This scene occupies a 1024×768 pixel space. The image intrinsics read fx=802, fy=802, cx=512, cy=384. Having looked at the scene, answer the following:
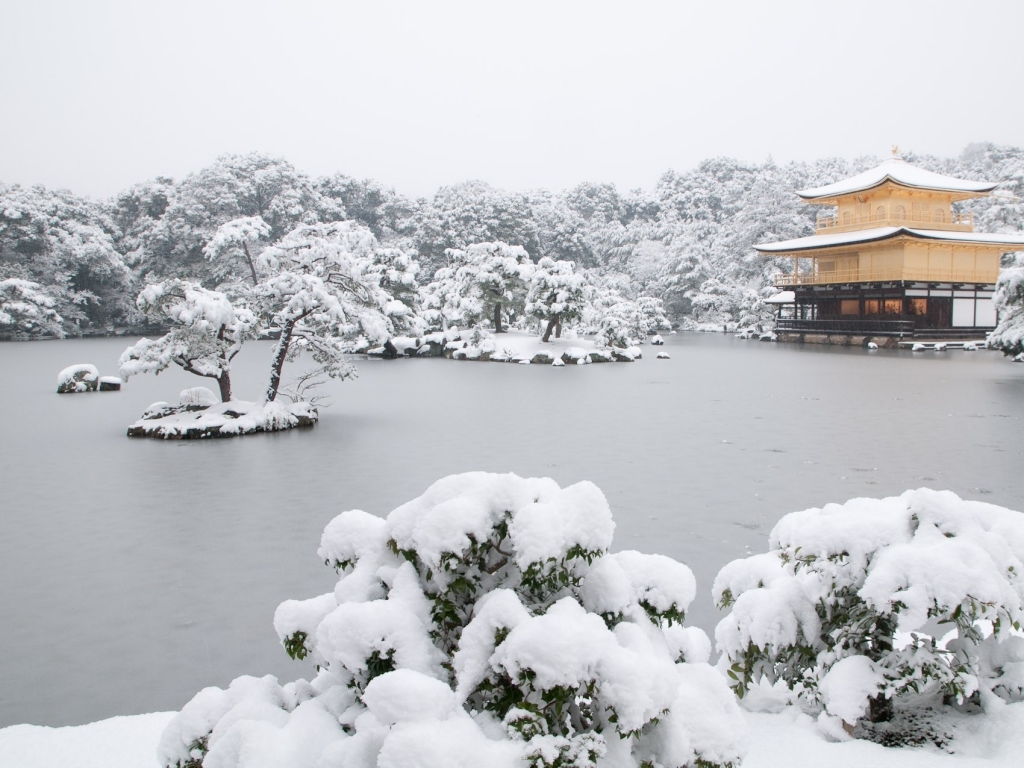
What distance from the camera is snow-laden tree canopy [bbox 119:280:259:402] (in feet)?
32.0

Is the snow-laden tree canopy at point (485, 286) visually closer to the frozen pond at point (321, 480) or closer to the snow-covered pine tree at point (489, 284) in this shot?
the snow-covered pine tree at point (489, 284)

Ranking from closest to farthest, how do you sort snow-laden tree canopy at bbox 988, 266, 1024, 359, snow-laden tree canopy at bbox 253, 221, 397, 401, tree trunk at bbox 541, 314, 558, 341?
1. snow-laden tree canopy at bbox 253, 221, 397, 401
2. snow-laden tree canopy at bbox 988, 266, 1024, 359
3. tree trunk at bbox 541, 314, 558, 341

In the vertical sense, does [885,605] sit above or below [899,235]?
below

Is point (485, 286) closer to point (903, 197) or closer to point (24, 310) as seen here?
point (903, 197)

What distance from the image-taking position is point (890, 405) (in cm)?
1270

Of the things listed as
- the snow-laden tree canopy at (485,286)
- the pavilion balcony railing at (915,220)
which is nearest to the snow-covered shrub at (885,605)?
the snow-laden tree canopy at (485,286)

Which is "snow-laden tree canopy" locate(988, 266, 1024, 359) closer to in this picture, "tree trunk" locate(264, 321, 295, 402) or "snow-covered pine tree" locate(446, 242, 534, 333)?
"snow-covered pine tree" locate(446, 242, 534, 333)

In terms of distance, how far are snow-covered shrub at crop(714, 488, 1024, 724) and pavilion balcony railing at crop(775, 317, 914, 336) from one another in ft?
92.3

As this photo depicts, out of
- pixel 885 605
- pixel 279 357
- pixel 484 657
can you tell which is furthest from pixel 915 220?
pixel 484 657

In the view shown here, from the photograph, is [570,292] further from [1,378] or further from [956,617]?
[956,617]

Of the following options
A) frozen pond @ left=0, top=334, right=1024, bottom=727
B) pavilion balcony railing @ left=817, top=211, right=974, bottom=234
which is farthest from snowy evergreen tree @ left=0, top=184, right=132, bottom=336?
pavilion balcony railing @ left=817, top=211, right=974, bottom=234

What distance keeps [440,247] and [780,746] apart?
4205 cm

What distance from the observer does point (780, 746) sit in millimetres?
2453

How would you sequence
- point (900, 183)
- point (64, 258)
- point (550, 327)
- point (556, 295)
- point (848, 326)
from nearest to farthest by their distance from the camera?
point (556, 295) → point (550, 327) → point (900, 183) → point (848, 326) → point (64, 258)
